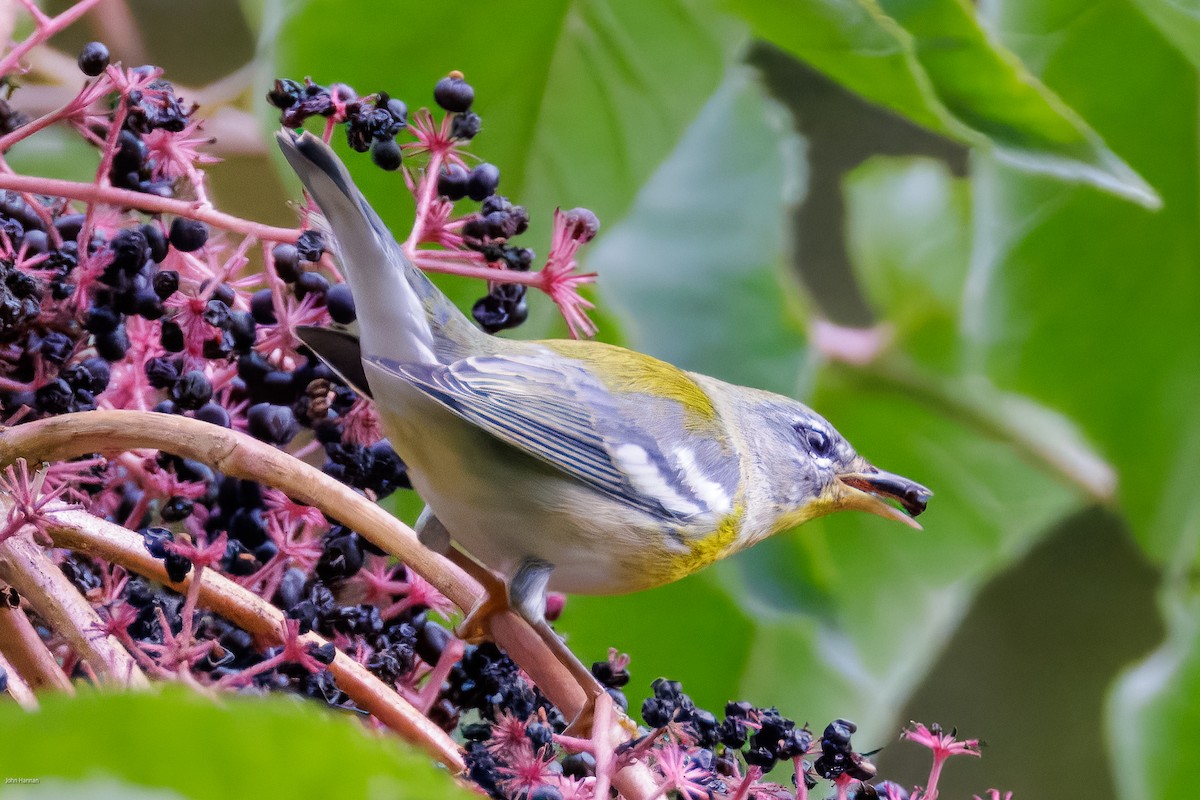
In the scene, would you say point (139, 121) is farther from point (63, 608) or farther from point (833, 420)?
point (833, 420)

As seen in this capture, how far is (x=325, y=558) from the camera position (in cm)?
55

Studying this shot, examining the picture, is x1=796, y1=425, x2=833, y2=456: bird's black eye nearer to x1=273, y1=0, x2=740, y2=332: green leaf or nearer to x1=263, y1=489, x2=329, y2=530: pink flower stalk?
x1=273, y1=0, x2=740, y2=332: green leaf

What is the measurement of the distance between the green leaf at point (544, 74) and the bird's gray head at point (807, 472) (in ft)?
0.71

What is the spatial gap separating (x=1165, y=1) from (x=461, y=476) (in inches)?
27.2

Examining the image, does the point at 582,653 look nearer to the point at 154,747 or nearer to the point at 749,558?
the point at 749,558

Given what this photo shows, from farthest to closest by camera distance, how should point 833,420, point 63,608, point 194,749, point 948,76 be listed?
point 833,420
point 948,76
point 63,608
point 194,749

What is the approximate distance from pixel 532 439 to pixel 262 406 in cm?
16

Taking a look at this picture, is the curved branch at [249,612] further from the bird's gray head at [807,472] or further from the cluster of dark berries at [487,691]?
the bird's gray head at [807,472]

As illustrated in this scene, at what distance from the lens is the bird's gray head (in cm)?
86

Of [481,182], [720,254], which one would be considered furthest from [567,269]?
[720,254]

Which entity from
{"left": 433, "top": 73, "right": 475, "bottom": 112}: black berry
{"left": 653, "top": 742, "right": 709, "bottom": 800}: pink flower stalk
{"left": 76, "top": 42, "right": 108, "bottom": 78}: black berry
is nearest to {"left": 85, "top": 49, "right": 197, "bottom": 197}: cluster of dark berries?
{"left": 76, "top": 42, "right": 108, "bottom": 78}: black berry

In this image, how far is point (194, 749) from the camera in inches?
8.9

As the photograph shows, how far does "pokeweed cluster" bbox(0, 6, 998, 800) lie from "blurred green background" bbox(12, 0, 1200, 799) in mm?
279

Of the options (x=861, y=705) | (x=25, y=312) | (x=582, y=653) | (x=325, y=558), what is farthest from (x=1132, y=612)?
(x=25, y=312)
